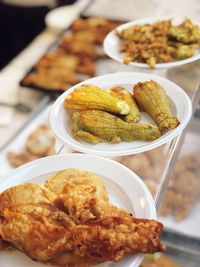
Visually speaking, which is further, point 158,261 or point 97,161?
point 97,161

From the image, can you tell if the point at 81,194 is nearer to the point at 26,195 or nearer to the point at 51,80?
the point at 26,195

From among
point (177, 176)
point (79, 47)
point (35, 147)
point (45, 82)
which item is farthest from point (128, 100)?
point (79, 47)

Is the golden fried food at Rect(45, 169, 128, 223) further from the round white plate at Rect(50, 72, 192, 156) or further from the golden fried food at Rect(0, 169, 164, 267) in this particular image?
the round white plate at Rect(50, 72, 192, 156)

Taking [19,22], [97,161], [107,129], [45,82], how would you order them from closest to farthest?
[97,161]
[107,129]
[45,82]
[19,22]

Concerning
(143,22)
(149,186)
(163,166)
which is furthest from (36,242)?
(143,22)

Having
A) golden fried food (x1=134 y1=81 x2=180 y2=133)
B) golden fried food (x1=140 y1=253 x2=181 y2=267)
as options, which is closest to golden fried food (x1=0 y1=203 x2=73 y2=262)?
golden fried food (x1=140 y1=253 x2=181 y2=267)

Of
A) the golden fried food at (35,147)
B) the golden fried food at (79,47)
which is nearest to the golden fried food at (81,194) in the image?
the golden fried food at (35,147)

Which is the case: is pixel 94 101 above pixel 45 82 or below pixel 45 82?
above
